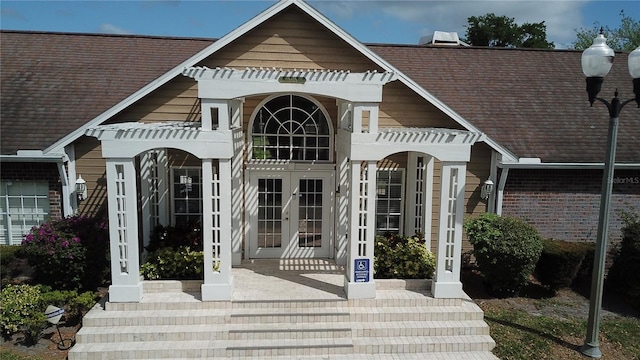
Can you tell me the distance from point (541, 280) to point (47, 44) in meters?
14.9

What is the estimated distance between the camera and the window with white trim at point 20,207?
392 inches

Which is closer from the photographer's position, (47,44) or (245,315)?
(245,315)

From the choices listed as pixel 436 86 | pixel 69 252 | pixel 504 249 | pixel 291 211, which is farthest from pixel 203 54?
pixel 504 249

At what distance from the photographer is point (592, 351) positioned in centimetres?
732

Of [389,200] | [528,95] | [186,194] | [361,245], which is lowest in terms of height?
[361,245]

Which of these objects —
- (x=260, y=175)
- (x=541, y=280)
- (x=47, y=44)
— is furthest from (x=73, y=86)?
(x=541, y=280)

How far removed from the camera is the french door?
10.3m

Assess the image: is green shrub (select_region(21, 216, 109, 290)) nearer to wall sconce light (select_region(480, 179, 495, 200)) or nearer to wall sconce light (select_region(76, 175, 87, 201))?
wall sconce light (select_region(76, 175, 87, 201))

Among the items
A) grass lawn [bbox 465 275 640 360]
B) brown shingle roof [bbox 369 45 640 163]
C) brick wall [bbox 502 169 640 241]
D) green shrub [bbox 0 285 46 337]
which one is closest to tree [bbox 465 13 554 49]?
brown shingle roof [bbox 369 45 640 163]

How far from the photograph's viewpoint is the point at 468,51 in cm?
1452

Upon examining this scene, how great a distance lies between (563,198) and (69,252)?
10.9 metres

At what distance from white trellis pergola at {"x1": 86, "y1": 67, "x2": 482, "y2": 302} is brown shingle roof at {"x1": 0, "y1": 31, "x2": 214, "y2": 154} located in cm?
345

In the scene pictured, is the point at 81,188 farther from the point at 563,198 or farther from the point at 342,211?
the point at 563,198

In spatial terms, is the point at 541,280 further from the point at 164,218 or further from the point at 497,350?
the point at 164,218
